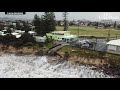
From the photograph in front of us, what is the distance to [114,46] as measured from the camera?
5.52 metres

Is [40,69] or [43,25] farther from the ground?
[43,25]

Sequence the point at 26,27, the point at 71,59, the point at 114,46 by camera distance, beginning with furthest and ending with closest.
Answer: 1. the point at 26,27
2. the point at 71,59
3. the point at 114,46

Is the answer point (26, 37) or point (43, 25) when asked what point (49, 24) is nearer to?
point (43, 25)

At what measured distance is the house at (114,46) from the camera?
18.0ft

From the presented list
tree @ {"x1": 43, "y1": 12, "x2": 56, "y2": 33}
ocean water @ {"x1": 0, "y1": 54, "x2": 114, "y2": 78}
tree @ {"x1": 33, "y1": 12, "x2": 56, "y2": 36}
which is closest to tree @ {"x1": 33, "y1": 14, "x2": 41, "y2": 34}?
tree @ {"x1": 33, "y1": 12, "x2": 56, "y2": 36}

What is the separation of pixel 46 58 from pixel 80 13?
1187 millimetres

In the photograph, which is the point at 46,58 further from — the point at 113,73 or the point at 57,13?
the point at 113,73

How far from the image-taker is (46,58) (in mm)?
5715

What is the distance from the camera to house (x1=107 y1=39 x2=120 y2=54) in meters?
5.50

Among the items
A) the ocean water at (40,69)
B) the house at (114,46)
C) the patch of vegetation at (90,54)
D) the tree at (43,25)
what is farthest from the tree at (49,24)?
the house at (114,46)

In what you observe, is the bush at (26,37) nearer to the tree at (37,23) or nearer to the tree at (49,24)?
the tree at (37,23)

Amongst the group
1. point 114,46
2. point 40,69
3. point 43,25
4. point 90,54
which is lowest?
point 40,69

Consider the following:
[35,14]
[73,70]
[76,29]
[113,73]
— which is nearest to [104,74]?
[113,73]

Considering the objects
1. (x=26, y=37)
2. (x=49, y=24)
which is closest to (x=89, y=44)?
(x=49, y=24)
